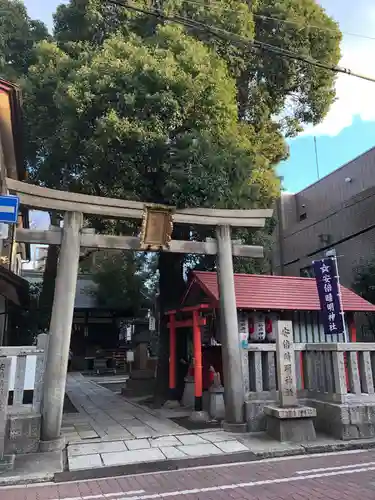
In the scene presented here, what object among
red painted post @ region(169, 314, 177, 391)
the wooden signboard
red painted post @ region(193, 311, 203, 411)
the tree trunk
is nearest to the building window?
the tree trunk

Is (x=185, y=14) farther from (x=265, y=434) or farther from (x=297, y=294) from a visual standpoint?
(x=265, y=434)

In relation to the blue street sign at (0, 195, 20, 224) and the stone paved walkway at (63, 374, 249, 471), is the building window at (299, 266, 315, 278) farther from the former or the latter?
the blue street sign at (0, 195, 20, 224)

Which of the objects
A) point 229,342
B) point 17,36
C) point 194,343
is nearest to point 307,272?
point 194,343

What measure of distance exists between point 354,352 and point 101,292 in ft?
72.2

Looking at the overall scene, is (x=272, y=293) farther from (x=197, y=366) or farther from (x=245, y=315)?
(x=197, y=366)

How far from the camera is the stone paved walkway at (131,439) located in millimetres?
7082

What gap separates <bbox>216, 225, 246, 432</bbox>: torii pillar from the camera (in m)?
8.81

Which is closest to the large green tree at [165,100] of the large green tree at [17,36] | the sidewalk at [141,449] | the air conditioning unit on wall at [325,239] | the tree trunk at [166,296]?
the tree trunk at [166,296]

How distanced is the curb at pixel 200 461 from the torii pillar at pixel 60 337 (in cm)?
153

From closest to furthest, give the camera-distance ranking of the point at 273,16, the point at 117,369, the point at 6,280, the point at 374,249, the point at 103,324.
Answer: the point at 6,280 < the point at 273,16 < the point at 374,249 < the point at 117,369 < the point at 103,324

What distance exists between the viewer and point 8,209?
670 cm

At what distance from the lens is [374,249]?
1908cm

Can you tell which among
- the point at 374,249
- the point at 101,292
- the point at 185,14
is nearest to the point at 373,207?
the point at 374,249

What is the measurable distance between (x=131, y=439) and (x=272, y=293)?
5880 millimetres
